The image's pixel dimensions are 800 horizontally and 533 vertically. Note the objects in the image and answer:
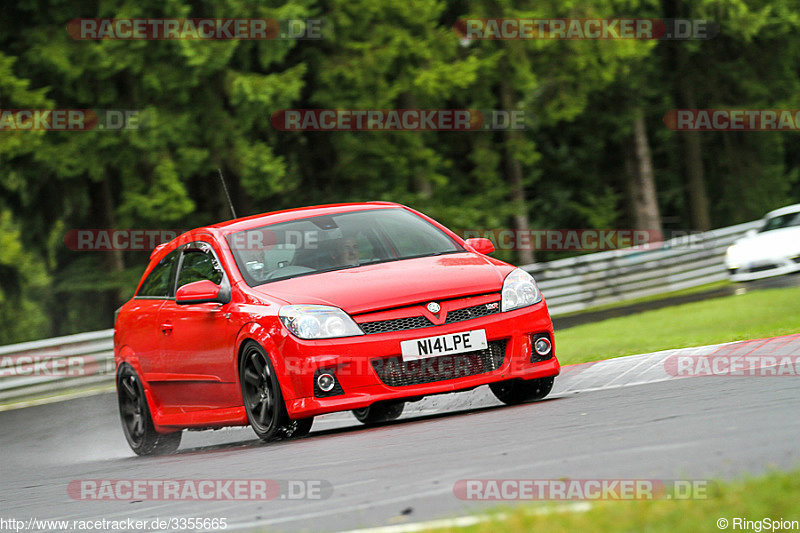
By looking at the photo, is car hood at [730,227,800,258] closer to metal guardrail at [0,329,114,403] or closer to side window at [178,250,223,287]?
metal guardrail at [0,329,114,403]

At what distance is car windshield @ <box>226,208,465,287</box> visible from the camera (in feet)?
29.6

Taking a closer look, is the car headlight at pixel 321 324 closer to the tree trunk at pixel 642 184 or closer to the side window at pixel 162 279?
the side window at pixel 162 279

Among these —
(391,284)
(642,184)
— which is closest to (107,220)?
(642,184)

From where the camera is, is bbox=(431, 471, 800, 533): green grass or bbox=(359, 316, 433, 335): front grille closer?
bbox=(431, 471, 800, 533): green grass

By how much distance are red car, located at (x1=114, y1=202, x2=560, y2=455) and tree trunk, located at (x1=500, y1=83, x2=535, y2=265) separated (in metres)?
20.1

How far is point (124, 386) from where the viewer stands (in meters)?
10.9

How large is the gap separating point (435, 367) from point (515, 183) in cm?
2378

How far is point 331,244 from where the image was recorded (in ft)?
30.5

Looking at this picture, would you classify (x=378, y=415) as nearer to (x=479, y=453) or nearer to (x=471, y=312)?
(x=471, y=312)

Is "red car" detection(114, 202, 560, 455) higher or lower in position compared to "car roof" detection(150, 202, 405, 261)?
lower

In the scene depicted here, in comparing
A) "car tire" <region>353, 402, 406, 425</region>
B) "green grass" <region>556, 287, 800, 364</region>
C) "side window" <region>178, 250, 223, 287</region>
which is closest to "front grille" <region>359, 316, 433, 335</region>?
"side window" <region>178, 250, 223, 287</region>

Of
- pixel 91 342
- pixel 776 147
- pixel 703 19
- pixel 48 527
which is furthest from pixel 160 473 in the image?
pixel 776 147

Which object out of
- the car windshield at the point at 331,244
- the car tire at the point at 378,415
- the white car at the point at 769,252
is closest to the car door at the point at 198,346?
the car windshield at the point at 331,244

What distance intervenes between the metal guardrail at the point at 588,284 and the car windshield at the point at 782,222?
3.53 m
